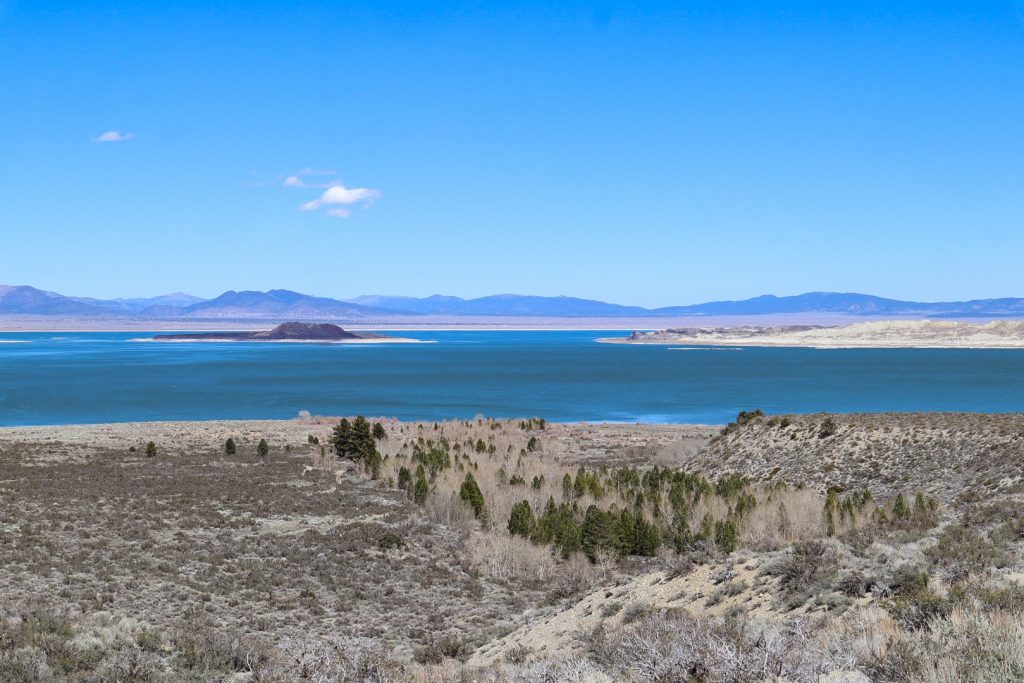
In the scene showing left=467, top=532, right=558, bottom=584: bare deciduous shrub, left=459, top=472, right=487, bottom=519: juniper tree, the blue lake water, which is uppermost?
left=459, top=472, right=487, bottom=519: juniper tree

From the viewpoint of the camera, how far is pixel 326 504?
97.9ft

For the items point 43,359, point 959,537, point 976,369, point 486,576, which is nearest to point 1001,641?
point 959,537

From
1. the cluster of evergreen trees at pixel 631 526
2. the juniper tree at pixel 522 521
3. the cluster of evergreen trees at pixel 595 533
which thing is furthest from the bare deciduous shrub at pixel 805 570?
the juniper tree at pixel 522 521

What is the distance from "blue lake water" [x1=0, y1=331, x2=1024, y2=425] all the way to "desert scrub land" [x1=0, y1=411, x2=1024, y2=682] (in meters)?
39.4

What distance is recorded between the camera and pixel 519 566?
72.2 ft

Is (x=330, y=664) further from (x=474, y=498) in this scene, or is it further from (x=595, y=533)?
(x=474, y=498)

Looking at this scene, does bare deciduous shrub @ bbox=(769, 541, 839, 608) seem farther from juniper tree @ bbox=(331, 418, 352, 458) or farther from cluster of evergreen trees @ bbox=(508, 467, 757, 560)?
juniper tree @ bbox=(331, 418, 352, 458)

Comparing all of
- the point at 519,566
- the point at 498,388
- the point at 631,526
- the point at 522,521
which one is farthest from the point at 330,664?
the point at 498,388

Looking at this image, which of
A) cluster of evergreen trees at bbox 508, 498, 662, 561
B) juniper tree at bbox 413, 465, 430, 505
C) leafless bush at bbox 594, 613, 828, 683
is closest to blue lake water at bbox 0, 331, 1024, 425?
juniper tree at bbox 413, 465, 430, 505

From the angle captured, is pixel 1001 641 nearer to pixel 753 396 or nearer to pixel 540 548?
pixel 540 548

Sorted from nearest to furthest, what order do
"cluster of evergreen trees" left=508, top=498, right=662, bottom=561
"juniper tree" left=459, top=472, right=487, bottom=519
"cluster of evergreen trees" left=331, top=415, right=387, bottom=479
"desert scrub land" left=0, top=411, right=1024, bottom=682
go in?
"desert scrub land" left=0, top=411, right=1024, bottom=682, "cluster of evergreen trees" left=508, top=498, right=662, bottom=561, "juniper tree" left=459, top=472, right=487, bottom=519, "cluster of evergreen trees" left=331, top=415, right=387, bottom=479

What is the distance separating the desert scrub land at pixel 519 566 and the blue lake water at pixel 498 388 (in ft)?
129

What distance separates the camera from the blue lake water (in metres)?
80.1

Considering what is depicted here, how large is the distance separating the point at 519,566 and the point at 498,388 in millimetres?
85460
